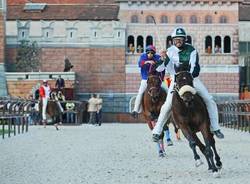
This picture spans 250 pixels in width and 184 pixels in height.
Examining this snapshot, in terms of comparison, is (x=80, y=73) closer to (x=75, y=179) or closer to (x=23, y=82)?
(x=23, y=82)

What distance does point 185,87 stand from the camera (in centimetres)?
1308

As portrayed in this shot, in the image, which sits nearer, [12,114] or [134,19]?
[12,114]

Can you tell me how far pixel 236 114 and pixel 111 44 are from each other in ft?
138

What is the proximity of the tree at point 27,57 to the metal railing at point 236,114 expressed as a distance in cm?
3509

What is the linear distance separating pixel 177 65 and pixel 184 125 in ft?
3.05

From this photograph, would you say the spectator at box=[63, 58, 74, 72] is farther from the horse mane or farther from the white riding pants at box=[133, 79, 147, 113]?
the horse mane

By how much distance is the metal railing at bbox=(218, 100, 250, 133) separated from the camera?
33094mm

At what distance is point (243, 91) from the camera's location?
253ft

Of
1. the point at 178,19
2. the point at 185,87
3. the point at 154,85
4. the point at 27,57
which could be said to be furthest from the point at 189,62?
the point at 178,19

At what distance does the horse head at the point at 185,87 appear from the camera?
13.0 metres

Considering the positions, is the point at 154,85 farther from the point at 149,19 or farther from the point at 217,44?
the point at 149,19

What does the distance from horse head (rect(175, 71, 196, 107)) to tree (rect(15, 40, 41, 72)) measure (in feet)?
204

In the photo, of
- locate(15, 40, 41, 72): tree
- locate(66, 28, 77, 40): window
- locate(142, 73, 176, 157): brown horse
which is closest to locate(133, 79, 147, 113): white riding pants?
locate(142, 73, 176, 157): brown horse

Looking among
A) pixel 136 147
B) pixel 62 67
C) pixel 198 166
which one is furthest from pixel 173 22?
pixel 198 166
